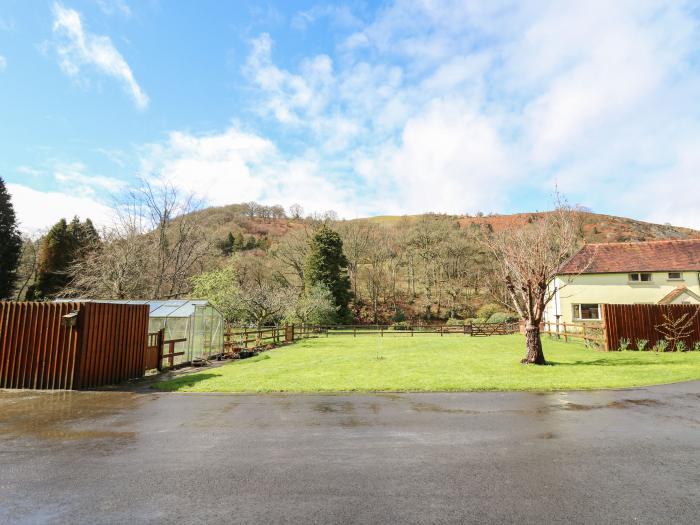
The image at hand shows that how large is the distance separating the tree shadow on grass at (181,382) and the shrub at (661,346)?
19.7 meters

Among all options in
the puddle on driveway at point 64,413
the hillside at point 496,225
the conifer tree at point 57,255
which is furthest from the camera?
the hillside at point 496,225

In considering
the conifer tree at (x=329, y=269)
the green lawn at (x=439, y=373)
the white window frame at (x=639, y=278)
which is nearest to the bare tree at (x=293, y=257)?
the conifer tree at (x=329, y=269)

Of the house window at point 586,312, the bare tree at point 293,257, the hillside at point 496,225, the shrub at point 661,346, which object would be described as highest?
the hillside at point 496,225

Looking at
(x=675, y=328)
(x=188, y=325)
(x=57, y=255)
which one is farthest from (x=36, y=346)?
(x=57, y=255)

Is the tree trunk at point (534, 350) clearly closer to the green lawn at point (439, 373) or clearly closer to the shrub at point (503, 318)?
the green lawn at point (439, 373)

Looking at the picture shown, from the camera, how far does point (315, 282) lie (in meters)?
46.8

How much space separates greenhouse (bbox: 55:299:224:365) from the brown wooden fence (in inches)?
Answer: 170

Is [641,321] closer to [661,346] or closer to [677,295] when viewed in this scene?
[661,346]

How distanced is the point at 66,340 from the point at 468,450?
11.5m

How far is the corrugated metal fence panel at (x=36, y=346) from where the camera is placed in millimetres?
11133

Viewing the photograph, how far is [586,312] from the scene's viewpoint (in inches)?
1204

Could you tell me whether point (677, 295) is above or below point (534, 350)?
above

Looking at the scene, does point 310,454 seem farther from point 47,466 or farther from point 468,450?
point 47,466

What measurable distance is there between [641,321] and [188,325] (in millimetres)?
21138
